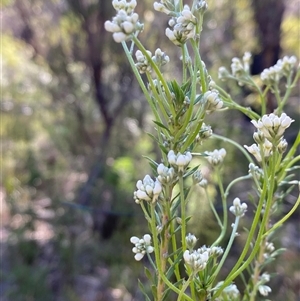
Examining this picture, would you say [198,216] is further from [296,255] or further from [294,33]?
[294,33]

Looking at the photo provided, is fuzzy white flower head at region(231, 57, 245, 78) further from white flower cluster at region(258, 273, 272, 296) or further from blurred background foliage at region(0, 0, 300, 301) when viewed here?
blurred background foliage at region(0, 0, 300, 301)

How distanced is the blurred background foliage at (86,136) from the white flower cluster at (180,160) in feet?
3.11

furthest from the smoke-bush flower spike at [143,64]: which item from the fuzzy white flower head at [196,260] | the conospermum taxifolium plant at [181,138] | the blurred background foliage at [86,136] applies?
the blurred background foliage at [86,136]

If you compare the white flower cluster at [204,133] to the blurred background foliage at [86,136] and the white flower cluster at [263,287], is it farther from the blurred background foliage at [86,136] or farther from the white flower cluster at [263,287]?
the blurred background foliage at [86,136]

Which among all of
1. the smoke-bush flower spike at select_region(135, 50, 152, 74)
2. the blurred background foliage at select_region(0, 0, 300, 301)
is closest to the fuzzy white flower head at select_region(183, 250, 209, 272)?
the smoke-bush flower spike at select_region(135, 50, 152, 74)

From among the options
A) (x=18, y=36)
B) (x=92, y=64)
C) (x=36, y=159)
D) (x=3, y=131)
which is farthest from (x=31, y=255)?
(x=18, y=36)

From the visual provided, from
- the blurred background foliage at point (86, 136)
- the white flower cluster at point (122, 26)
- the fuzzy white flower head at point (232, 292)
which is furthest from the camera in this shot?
the blurred background foliage at point (86, 136)

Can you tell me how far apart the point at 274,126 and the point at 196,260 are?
79 mm

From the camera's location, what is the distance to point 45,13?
54.9 inches

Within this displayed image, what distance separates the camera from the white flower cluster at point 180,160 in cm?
18

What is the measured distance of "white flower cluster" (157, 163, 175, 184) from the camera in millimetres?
190

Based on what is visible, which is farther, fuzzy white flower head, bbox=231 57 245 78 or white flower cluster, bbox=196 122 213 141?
fuzzy white flower head, bbox=231 57 245 78

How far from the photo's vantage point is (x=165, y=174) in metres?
0.19

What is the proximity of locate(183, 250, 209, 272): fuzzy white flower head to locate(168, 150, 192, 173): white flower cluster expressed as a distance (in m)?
0.05
